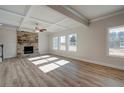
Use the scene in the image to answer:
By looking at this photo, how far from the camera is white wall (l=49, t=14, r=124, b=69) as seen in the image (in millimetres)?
4170

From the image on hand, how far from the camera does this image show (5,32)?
7.13 metres

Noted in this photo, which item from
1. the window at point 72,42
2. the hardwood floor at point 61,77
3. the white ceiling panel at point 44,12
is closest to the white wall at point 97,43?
the window at point 72,42

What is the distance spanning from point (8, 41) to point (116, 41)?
8.06 m

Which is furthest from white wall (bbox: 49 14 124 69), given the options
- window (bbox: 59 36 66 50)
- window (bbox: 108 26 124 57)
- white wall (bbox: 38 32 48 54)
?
white wall (bbox: 38 32 48 54)

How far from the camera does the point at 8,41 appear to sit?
24.0ft

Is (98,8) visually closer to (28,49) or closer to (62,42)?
(62,42)

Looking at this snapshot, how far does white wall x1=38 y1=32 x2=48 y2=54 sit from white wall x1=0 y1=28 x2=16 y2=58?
267 centimetres

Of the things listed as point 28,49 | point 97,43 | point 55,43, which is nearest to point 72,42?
point 97,43

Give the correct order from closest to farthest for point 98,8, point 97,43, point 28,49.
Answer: point 98,8
point 97,43
point 28,49

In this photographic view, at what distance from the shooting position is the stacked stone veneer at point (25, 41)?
26.1 ft

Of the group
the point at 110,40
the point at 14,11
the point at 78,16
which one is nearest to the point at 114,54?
Answer: the point at 110,40

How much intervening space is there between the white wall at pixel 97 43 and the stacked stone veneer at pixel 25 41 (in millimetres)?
4713

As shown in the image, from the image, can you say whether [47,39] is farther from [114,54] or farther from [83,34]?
[114,54]
